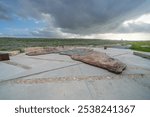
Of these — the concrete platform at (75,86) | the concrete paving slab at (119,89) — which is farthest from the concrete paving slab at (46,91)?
the concrete paving slab at (119,89)

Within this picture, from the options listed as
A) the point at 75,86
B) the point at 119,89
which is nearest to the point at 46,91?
the point at 75,86

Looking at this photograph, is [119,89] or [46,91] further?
[119,89]

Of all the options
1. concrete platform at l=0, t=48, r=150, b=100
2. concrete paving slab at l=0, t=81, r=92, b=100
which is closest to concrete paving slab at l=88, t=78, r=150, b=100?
concrete platform at l=0, t=48, r=150, b=100

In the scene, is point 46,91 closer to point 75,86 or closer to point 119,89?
point 75,86

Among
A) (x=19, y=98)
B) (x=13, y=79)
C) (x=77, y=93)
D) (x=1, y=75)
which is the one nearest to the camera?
(x=19, y=98)

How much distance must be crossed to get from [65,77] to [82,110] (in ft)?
4.79

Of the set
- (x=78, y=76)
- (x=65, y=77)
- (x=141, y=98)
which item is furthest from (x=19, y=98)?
(x=141, y=98)

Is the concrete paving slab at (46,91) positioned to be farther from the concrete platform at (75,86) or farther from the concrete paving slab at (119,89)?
the concrete paving slab at (119,89)

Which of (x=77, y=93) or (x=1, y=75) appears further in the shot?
(x=1, y=75)

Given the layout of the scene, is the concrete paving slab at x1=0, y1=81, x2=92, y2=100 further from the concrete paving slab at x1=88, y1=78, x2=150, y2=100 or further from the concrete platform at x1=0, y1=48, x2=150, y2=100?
the concrete paving slab at x1=88, y1=78, x2=150, y2=100

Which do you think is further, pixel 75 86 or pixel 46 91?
pixel 75 86

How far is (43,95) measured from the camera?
245 centimetres

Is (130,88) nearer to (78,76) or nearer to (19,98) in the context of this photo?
(78,76)

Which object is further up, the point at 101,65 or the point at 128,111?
the point at 101,65
